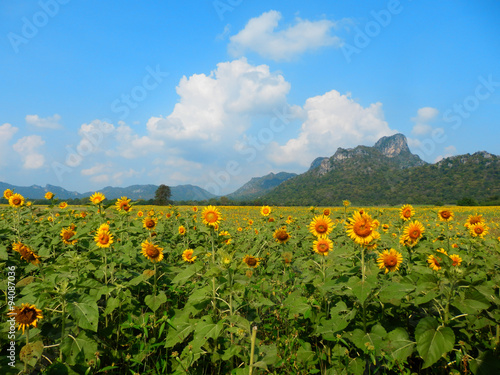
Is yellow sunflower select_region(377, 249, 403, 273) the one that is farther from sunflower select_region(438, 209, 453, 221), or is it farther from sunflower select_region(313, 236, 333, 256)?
sunflower select_region(438, 209, 453, 221)

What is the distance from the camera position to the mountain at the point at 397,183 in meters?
71.3

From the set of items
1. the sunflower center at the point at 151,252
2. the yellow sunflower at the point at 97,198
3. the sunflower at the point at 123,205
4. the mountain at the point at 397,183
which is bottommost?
the sunflower center at the point at 151,252

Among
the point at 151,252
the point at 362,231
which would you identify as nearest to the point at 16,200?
the point at 151,252

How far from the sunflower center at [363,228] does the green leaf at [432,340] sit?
0.84m

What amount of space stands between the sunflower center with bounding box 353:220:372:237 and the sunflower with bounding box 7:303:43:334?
3028 millimetres

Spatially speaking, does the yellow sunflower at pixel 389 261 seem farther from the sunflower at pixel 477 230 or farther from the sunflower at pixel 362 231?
the sunflower at pixel 477 230

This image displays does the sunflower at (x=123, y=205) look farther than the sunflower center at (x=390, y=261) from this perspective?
Yes

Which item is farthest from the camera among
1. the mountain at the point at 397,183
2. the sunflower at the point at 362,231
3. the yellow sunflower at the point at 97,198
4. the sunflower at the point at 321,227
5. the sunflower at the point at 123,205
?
the mountain at the point at 397,183

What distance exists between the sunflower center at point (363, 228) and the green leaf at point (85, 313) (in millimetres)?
2591

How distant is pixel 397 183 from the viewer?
94125mm

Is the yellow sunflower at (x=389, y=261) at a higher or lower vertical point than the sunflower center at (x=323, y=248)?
lower

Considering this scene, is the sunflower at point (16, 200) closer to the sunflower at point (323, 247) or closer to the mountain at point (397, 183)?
the sunflower at point (323, 247)

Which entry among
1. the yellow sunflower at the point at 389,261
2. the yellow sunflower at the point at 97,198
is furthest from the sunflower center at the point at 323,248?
the yellow sunflower at the point at 97,198

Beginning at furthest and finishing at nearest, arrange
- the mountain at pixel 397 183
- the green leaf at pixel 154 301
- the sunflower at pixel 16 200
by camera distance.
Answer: the mountain at pixel 397 183 < the sunflower at pixel 16 200 < the green leaf at pixel 154 301
